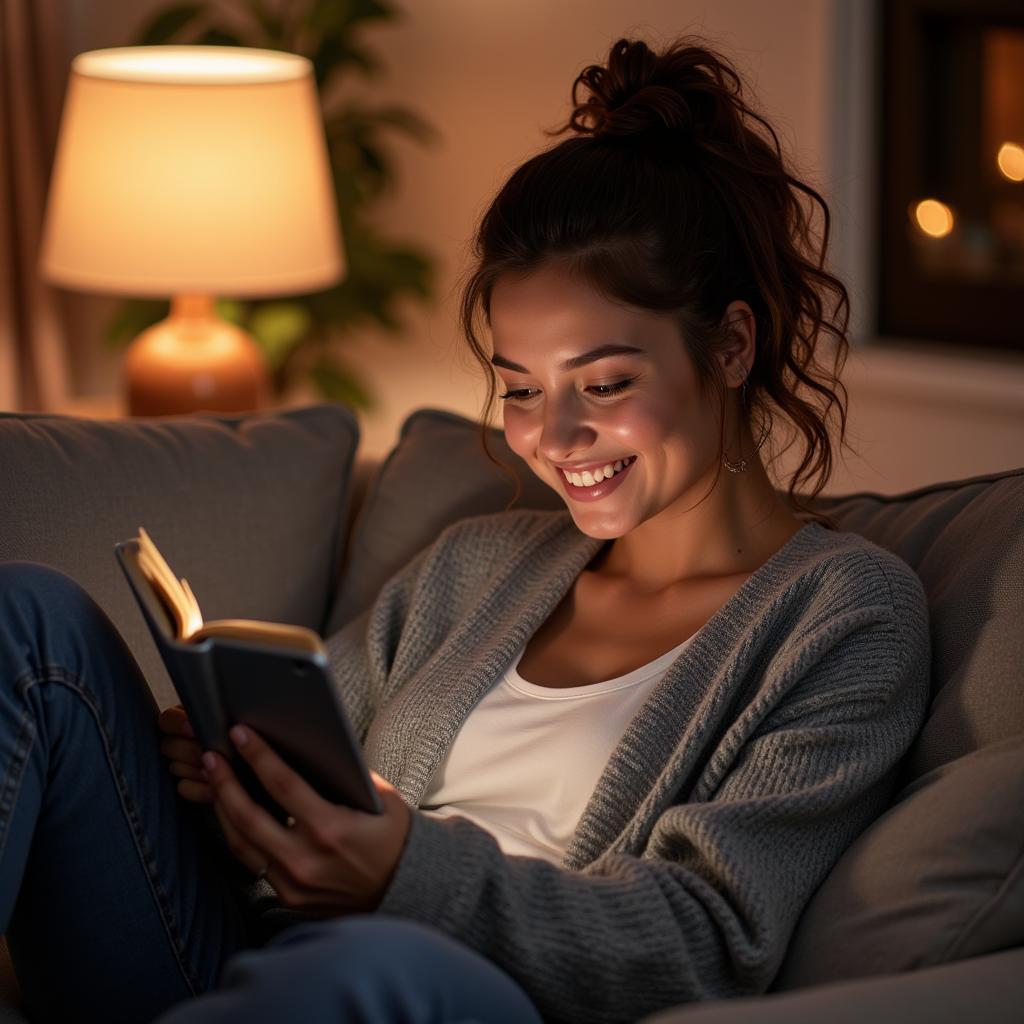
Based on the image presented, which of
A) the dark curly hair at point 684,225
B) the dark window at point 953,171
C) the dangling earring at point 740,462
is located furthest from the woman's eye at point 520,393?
the dark window at point 953,171

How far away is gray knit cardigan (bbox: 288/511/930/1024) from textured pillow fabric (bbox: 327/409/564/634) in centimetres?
20

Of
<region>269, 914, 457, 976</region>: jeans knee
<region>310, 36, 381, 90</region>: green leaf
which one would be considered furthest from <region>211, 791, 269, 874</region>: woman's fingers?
<region>310, 36, 381, 90</region>: green leaf

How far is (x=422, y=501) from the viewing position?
1824mm

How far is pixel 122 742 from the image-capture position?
4.22 feet

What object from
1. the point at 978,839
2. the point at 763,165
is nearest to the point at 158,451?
the point at 763,165

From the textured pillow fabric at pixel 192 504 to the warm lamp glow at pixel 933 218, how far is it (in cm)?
131

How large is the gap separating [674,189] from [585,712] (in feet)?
1.67

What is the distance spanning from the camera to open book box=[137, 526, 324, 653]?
3.40 feet

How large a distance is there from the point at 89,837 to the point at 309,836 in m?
0.23

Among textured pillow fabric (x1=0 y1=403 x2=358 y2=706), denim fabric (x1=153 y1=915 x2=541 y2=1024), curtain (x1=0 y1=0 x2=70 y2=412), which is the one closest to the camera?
denim fabric (x1=153 y1=915 x2=541 y2=1024)

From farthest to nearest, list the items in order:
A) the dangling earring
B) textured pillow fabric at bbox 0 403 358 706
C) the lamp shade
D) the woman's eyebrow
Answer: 1. the lamp shade
2. textured pillow fabric at bbox 0 403 358 706
3. the dangling earring
4. the woman's eyebrow

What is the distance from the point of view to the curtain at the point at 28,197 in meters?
3.55

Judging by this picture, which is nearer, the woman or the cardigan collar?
the woman

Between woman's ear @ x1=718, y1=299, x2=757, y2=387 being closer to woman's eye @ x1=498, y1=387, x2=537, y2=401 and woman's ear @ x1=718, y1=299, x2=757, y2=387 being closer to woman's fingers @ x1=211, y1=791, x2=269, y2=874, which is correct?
woman's eye @ x1=498, y1=387, x2=537, y2=401
